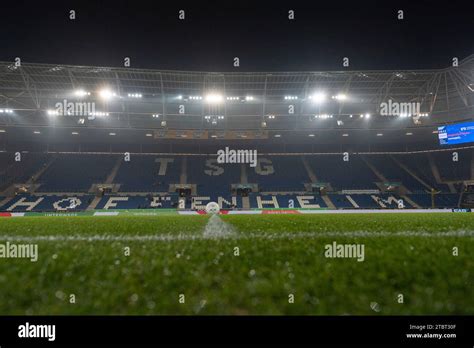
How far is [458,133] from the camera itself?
1251 inches

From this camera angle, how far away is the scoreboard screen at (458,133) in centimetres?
3086

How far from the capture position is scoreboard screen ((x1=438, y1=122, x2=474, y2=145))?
30.9 meters

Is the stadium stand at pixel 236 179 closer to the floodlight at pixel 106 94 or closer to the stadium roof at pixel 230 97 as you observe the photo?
the stadium roof at pixel 230 97

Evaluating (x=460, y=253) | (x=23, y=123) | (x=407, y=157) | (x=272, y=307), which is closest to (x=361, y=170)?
(x=407, y=157)

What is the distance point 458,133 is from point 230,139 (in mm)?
28698

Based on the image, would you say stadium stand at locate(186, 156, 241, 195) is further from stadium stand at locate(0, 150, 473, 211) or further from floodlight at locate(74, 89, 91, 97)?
floodlight at locate(74, 89, 91, 97)

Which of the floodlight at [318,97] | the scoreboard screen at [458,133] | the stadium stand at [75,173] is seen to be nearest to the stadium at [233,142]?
the scoreboard screen at [458,133]

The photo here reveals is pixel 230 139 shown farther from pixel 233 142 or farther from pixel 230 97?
pixel 230 97

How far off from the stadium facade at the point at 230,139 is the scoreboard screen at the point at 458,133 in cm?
283

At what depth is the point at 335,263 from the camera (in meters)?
3.60

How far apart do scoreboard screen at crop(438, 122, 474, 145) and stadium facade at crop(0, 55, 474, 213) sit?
2.83m

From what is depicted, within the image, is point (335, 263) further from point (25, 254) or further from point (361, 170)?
point (361, 170)

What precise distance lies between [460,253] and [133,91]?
1467 inches

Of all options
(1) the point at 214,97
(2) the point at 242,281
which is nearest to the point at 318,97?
(1) the point at 214,97
